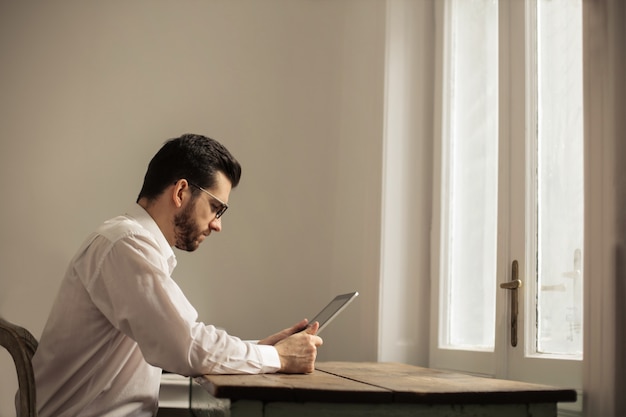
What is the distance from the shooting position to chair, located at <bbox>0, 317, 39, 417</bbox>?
1.74 meters

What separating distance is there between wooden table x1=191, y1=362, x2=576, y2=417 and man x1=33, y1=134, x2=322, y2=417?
0.41ft

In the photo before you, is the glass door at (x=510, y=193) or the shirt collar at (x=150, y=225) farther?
the glass door at (x=510, y=193)

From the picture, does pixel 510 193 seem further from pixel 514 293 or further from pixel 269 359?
pixel 269 359

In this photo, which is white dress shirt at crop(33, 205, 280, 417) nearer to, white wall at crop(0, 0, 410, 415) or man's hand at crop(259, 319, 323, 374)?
man's hand at crop(259, 319, 323, 374)

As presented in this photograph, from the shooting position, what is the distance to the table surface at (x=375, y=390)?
4.80ft

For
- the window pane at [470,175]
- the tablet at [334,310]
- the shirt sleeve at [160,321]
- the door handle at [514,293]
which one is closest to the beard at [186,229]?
the shirt sleeve at [160,321]

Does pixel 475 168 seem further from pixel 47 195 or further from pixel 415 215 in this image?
pixel 47 195

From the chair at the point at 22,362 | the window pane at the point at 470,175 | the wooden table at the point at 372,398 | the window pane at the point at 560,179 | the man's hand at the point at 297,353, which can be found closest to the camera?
the wooden table at the point at 372,398

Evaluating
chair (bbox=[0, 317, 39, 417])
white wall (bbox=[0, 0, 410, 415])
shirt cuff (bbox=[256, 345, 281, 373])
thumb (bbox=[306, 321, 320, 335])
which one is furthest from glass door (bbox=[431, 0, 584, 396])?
chair (bbox=[0, 317, 39, 417])

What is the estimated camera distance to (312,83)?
356 cm

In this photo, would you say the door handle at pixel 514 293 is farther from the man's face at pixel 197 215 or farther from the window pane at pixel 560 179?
the man's face at pixel 197 215

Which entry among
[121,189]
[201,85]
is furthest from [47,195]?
[201,85]

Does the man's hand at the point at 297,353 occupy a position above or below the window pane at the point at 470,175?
below

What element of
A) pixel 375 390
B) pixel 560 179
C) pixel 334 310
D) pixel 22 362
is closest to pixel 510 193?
pixel 560 179
